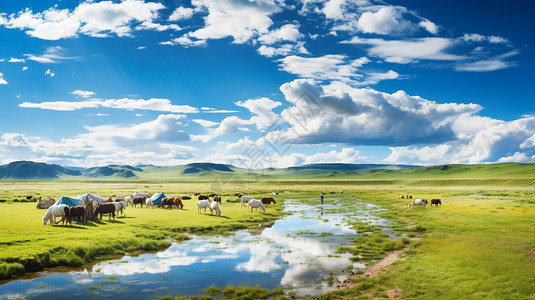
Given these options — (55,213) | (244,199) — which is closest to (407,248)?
(55,213)

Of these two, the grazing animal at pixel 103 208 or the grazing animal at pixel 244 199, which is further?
the grazing animal at pixel 244 199

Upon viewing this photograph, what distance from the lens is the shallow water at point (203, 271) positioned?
1633 centimetres

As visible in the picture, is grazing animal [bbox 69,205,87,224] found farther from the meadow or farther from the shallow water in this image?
the shallow water

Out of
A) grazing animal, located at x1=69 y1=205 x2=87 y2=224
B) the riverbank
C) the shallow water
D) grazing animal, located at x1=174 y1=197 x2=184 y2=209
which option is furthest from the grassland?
grazing animal, located at x1=174 y1=197 x2=184 y2=209

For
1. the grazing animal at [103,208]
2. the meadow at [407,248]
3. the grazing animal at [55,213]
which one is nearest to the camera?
the meadow at [407,248]

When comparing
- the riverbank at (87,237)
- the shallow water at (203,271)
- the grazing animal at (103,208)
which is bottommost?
the shallow water at (203,271)

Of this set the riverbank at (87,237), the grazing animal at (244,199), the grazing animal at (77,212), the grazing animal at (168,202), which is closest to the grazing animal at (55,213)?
the grazing animal at (77,212)

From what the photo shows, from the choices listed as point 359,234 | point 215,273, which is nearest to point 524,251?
point 359,234

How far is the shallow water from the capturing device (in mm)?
16328

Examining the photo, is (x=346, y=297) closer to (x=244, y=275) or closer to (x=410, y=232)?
(x=244, y=275)

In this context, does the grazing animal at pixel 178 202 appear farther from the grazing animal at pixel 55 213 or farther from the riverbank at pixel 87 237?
the grazing animal at pixel 55 213

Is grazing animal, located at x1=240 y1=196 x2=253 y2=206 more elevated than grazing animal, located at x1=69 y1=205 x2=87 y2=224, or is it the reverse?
grazing animal, located at x1=69 y1=205 x2=87 y2=224

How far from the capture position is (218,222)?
3688cm

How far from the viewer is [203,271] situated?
64.6 feet
